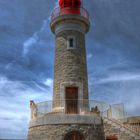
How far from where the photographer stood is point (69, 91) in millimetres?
17500

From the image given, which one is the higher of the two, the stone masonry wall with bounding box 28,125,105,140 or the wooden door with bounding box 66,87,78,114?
the wooden door with bounding box 66,87,78,114

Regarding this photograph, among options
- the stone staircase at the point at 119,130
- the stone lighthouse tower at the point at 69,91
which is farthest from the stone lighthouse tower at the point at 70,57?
the stone staircase at the point at 119,130

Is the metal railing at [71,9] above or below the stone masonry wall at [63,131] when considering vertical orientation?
above

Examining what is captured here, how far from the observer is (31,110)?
56.0ft

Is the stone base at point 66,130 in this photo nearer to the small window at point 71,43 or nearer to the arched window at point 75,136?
the arched window at point 75,136

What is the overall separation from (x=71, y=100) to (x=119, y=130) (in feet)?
11.3

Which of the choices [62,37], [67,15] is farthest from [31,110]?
[67,15]

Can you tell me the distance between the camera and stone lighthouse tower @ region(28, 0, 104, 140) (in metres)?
15.1

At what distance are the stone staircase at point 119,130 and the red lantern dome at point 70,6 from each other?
7.63m

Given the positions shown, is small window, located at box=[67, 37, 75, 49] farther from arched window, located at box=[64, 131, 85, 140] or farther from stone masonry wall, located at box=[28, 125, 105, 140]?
arched window, located at box=[64, 131, 85, 140]

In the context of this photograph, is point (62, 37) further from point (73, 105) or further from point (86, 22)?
point (73, 105)

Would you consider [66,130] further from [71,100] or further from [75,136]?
[71,100]

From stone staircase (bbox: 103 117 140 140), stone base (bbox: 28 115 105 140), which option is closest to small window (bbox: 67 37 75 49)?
stone staircase (bbox: 103 117 140 140)

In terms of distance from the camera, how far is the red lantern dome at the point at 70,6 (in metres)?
18.8
